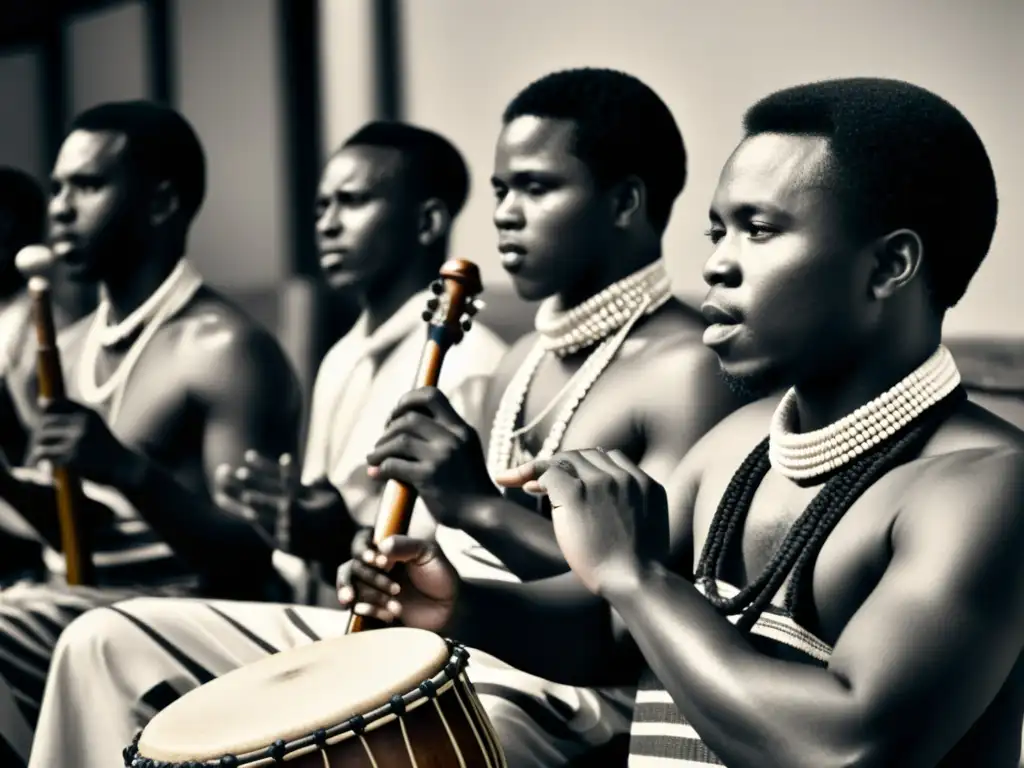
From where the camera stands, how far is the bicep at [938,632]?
5.32 ft

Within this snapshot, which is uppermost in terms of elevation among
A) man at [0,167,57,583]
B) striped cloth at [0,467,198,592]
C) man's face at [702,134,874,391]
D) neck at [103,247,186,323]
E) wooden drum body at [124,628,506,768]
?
man's face at [702,134,874,391]

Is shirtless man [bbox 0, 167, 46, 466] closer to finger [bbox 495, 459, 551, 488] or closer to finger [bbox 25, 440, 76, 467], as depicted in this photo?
finger [bbox 25, 440, 76, 467]

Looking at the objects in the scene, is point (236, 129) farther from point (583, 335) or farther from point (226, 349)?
point (583, 335)

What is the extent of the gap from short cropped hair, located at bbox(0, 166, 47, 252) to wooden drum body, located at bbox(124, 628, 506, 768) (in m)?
3.16

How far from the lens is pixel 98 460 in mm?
3221

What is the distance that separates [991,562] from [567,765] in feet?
2.82

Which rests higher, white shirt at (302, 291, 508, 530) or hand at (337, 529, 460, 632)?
hand at (337, 529, 460, 632)

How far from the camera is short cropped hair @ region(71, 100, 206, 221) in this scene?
3.84m

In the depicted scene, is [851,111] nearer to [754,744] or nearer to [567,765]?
[754,744]

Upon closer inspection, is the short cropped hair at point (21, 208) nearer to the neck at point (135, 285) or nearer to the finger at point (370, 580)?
the neck at point (135, 285)

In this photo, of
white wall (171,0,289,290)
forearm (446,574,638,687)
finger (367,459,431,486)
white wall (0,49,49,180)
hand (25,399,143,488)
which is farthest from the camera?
white wall (0,49,49,180)

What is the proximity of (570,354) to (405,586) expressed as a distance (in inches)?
34.8

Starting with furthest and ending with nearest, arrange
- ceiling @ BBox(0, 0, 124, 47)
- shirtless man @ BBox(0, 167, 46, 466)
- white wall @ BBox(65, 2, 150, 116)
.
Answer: ceiling @ BBox(0, 0, 124, 47) < white wall @ BBox(65, 2, 150, 116) < shirtless man @ BBox(0, 167, 46, 466)

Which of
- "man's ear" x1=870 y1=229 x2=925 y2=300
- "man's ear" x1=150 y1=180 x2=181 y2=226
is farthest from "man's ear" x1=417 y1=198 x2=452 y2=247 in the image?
"man's ear" x1=870 y1=229 x2=925 y2=300
